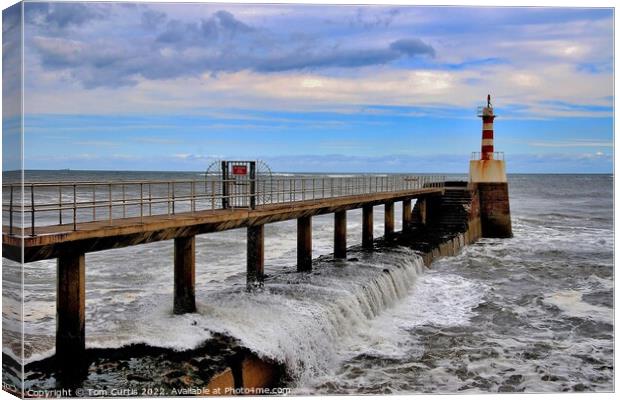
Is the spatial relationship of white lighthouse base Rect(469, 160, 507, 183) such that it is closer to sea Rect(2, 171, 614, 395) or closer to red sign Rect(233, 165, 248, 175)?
sea Rect(2, 171, 614, 395)

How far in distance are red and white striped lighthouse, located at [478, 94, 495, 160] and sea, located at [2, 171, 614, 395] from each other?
800cm

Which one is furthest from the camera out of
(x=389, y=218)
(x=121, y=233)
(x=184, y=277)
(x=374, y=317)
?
(x=389, y=218)

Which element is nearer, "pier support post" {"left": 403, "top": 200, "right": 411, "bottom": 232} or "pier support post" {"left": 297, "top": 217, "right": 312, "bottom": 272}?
"pier support post" {"left": 297, "top": 217, "right": 312, "bottom": 272}

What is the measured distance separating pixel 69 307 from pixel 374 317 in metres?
6.62

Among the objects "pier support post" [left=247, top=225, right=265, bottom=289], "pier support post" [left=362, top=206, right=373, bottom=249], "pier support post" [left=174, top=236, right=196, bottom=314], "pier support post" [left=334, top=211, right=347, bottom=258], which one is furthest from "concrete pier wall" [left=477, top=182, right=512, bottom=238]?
"pier support post" [left=174, top=236, right=196, bottom=314]

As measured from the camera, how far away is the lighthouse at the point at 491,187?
28391 millimetres

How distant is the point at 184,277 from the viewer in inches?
455

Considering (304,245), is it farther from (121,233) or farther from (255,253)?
(121,233)

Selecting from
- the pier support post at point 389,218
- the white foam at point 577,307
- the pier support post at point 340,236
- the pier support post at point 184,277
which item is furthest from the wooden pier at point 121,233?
the pier support post at point 389,218

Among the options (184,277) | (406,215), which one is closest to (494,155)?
(406,215)

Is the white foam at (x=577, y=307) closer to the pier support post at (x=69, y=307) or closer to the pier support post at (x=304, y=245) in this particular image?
the pier support post at (x=304, y=245)

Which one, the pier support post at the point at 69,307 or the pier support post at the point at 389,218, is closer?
the pier support post at the point at 69,307

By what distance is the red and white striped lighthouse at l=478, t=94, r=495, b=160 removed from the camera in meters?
28.1

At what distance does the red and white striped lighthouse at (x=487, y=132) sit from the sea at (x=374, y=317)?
800 cm
